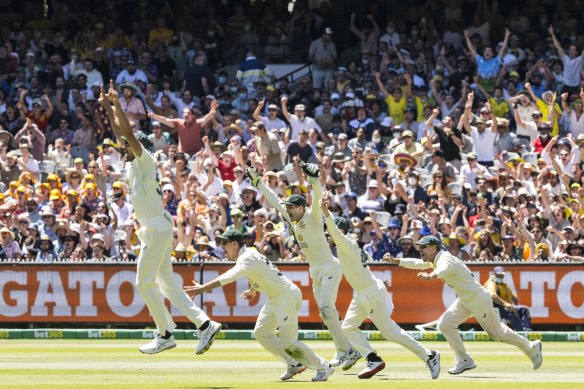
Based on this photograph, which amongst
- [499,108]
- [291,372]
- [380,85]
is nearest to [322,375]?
[291,372]

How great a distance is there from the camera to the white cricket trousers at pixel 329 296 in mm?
15805

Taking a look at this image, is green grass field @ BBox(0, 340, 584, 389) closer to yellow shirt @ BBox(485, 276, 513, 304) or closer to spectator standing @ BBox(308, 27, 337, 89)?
yellow shirt @ BBox(485, 276, 513, 304)

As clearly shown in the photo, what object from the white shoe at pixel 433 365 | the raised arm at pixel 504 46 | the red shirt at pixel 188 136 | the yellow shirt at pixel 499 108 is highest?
the raised arm at pixel 504 46

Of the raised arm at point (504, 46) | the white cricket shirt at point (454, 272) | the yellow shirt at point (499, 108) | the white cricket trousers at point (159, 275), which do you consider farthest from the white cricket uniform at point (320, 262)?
the raised arm at point (504, 46)

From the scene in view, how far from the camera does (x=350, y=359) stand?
1595 centimetres

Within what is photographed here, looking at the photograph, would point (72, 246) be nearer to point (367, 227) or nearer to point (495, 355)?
point (367, 227)

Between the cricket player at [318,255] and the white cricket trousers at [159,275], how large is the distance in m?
1.50

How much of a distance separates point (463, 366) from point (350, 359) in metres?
1.25

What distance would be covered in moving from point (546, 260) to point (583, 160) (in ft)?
11.1

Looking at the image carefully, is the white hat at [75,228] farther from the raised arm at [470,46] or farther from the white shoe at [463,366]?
the raised arm at [470,46]

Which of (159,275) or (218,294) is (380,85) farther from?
(159,275)

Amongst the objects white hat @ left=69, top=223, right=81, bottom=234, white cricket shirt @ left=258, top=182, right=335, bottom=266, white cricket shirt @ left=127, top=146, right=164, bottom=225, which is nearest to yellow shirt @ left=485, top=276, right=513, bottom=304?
white cricket shirt @ left=258, top=182, right=335, bottom=266

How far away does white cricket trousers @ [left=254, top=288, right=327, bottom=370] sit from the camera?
14.6 m

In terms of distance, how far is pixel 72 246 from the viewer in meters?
Answer: 23.3
